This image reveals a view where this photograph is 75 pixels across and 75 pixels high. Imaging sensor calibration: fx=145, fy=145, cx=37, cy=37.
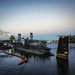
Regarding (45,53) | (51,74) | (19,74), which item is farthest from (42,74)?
(45,53)

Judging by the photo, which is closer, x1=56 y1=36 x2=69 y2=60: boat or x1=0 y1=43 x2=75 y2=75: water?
x1=0 y1=43 x2=75 y2=75: water

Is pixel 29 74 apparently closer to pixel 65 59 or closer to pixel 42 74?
pixel 42 74

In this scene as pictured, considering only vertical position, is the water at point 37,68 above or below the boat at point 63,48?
below

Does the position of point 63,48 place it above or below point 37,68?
above

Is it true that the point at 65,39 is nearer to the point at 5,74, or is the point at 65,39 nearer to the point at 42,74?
the point at 42,74

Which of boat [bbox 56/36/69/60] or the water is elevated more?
boat [bbox 56/36/69/60]

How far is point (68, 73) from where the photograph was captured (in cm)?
3906

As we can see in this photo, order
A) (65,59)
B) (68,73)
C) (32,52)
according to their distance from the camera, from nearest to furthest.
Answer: (68,73) → (65,59) → (32,52)

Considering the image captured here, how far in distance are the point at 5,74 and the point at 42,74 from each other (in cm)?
942

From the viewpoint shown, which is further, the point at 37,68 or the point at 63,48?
the point at 63,48

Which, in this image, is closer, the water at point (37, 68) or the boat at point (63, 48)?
the water at point (37, 68)

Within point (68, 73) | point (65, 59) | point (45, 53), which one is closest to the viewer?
point (68, 73)

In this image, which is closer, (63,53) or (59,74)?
(59,74)

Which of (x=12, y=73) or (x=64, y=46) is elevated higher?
(x=64, y=46)
